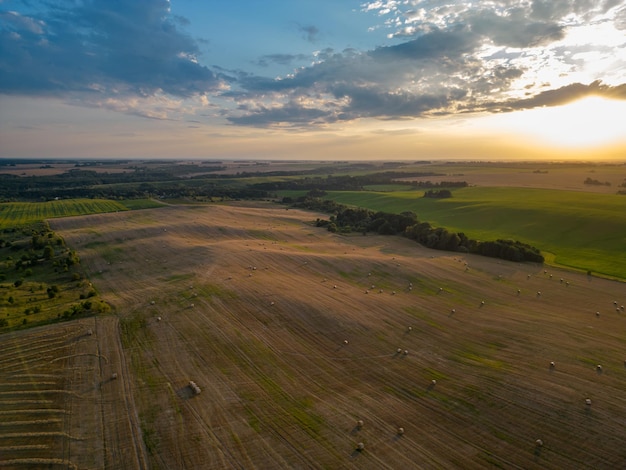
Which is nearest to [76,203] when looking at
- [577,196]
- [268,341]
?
[268,341]

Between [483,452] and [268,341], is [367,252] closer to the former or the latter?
[268,341]

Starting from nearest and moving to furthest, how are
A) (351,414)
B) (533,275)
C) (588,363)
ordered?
1. (351,414)
2. (588,363)
3. (533,275)

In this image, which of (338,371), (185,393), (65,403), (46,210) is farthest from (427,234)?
(46,210)

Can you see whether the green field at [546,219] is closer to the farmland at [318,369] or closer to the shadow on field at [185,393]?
the farmland at [318,369]

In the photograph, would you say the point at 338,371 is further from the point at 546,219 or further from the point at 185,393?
the point at 546,219

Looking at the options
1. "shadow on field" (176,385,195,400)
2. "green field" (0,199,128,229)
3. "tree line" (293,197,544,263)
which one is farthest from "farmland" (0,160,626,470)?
"green field" (0,199,128,229)

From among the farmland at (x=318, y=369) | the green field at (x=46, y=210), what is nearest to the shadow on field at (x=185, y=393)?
the farmland at (x=318, y=369)
